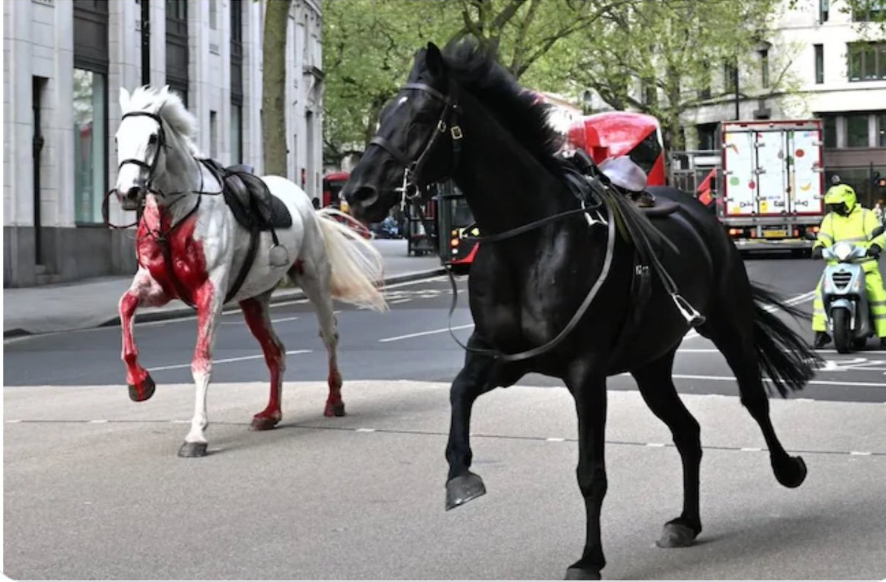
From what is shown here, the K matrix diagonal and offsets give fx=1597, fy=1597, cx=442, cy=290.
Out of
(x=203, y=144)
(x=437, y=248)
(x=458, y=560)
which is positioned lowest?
(x=458, y=560)

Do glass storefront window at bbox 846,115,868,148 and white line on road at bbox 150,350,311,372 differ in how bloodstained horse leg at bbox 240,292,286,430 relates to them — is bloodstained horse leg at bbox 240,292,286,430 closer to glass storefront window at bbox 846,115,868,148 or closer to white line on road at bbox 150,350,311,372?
white line on road at bbox 150,350,311,372

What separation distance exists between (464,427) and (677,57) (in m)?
58.9

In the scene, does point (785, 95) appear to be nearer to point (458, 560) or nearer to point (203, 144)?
point (203, 144)

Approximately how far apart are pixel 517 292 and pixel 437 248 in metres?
1.00

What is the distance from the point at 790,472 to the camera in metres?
7.68

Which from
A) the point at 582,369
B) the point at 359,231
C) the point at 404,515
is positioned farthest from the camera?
the point at 359,231

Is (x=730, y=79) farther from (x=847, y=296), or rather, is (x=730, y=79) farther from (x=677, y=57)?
(x=847, y=296)

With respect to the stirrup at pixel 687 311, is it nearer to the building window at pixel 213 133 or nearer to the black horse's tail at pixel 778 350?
the black horse's tail at pixel 778 350

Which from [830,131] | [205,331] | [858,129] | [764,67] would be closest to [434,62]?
[205,331]

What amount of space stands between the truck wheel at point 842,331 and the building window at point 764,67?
56.8 m

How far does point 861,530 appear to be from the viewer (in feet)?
23.9

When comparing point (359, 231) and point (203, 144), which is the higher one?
point (203, 144)

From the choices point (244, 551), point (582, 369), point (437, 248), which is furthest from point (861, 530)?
point (244, 551)

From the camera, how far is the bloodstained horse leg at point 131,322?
10250 mm
